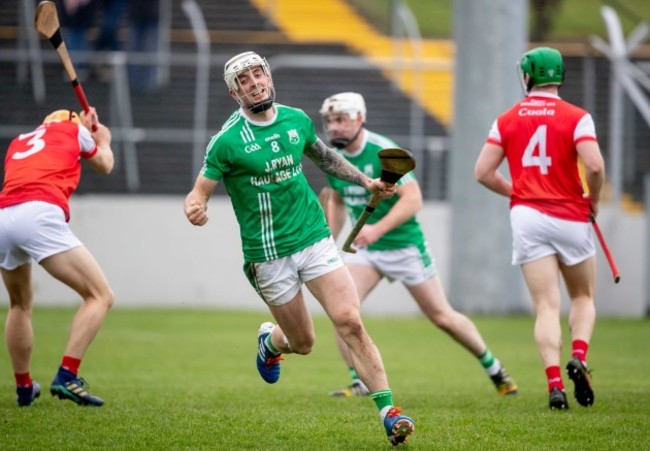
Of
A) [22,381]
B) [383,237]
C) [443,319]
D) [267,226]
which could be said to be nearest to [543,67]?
[383,237]

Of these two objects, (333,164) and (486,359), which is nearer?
(333,164)

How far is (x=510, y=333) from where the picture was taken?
54.9ft

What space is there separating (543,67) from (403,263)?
2164 mm

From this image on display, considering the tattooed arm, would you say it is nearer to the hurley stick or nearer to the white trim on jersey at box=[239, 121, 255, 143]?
the hurley stick

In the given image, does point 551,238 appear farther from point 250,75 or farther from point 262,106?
point 250,75

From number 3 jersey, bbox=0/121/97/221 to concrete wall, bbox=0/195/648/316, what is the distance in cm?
1064

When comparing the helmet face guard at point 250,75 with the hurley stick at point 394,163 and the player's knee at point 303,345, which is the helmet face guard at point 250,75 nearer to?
the hurley stick at point 394,163

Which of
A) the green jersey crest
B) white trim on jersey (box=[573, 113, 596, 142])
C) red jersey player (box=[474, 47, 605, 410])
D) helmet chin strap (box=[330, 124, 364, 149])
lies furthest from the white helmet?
white trim on jersey (box=[573, 113, 596, 142])

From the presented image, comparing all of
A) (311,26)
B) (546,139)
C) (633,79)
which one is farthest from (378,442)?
(311,26)

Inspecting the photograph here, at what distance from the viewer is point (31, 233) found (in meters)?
8.43

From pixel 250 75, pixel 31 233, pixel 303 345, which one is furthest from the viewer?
pixel 31 233

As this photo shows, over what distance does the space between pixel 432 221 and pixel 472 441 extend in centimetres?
1268

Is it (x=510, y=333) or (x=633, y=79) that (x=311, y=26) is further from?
(x=510, y=333)

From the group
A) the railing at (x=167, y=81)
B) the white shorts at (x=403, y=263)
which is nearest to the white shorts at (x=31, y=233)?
the white shorts at (x=403, y=263)
